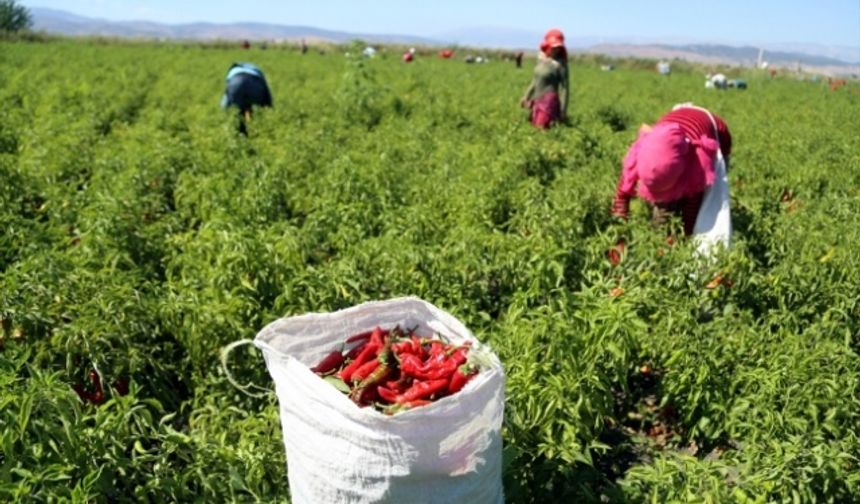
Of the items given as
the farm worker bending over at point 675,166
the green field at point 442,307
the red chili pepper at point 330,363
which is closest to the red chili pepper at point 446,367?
the red chili pepper at point 330,363

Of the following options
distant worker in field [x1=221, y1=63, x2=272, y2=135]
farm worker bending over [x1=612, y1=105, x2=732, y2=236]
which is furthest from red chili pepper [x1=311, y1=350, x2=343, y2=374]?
distant worker in field [x1=221, y1=63, x2=272, y2=135]

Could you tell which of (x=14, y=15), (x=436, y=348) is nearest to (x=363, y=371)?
(x=436, y=348)

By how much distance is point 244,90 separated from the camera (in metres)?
9.80

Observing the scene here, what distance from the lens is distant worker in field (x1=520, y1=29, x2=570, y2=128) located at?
9.72 meters

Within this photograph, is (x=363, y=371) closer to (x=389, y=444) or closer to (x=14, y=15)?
(x=389, y=444)

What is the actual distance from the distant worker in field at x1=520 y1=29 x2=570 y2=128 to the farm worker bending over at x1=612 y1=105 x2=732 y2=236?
4.81m

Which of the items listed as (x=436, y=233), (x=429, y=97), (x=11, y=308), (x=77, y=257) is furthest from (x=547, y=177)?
(x=429, y=97)

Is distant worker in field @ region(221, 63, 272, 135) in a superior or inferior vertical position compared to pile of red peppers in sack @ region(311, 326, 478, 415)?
superior

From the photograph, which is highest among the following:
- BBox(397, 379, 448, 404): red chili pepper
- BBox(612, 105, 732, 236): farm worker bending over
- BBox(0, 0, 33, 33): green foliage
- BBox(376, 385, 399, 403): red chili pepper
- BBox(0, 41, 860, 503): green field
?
BBox(0, 0, 33, 33): green foliage

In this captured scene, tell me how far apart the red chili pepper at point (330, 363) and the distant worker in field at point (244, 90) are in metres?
7.42

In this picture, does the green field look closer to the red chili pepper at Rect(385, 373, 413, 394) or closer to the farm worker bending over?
the farm worker bending over

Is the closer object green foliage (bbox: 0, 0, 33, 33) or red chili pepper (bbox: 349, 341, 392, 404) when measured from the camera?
red chili pepper (bbox: 349, 341, 392, 404)

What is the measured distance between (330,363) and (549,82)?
7.91 m

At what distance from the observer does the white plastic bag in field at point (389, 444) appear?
211cm
